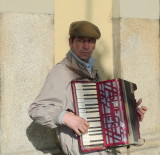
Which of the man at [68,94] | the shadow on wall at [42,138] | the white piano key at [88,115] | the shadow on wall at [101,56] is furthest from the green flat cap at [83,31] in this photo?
the shadow on wall at [101,56]

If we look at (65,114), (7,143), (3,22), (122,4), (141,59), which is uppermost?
(122,4)

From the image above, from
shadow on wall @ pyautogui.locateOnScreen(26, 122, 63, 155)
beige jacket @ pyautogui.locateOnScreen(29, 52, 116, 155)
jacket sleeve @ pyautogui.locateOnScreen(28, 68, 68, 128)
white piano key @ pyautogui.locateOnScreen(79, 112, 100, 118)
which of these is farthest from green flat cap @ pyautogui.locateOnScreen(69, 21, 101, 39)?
shadow on wall @ pyautogui.locateOnScreen(26, 122, 63, 155)

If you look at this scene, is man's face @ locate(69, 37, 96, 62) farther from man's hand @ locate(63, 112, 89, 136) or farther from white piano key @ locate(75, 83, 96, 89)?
man's hand @ locate(63, 112, 89, 136)

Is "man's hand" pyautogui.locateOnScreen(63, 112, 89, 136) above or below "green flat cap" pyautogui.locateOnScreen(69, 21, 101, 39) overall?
below

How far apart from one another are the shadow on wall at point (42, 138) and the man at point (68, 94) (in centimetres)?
74

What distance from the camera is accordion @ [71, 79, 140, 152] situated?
3.21 metres

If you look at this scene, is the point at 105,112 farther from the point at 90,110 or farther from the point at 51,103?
the point at 51,103

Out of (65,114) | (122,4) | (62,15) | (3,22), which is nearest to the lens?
(65,114)

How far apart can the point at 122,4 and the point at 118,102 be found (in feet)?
5.72

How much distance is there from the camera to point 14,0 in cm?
387

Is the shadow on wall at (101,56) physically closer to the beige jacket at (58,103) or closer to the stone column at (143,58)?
the stone column at (143,58)

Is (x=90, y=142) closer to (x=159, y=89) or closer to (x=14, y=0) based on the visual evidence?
(x=14, y=0)

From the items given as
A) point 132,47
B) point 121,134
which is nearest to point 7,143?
point 121,134

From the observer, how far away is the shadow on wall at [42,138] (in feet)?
13.1
